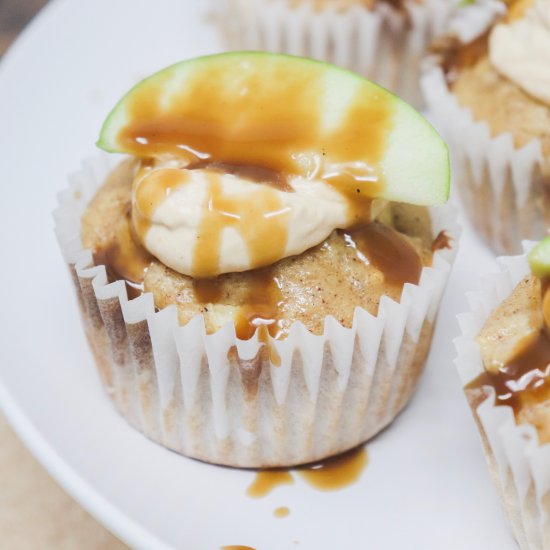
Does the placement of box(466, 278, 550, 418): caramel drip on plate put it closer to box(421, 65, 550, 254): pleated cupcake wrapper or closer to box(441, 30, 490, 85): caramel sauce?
box(421, 65, 550, 254): pleated cupcake wrapper

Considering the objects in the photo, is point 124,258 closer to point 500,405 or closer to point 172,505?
point 172,505

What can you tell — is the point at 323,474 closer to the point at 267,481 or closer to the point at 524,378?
the point at 267,481

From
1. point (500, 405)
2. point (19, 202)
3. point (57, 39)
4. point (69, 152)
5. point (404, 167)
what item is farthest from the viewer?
point (57, 39)

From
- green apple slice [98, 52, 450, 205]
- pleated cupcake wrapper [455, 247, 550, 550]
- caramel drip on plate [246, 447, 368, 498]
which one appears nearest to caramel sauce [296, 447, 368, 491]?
caramel drip on plate [246, 447, 368, 498]

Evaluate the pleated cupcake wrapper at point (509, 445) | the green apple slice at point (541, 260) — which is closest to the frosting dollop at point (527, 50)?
the pleated cupcake wrapper at point (509, 445)

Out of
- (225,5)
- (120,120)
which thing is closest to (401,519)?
(120,120)

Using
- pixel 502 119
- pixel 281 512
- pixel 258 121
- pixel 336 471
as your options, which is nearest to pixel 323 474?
pixel 336 471
